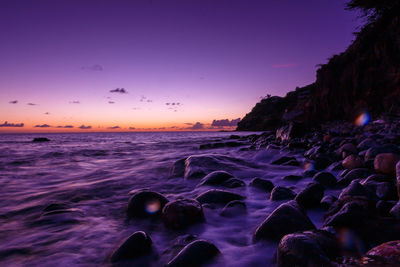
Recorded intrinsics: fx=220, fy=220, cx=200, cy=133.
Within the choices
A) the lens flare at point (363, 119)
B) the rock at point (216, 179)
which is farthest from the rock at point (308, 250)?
the lens flare at point (363, 119)

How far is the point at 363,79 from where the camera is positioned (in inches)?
581

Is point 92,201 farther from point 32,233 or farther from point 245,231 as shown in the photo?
point 245,231

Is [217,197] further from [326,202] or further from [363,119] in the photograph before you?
[363,119]

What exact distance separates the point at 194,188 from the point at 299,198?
1.90 m

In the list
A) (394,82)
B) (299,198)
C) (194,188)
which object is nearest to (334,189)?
(299,198)

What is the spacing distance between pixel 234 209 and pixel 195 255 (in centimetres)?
117

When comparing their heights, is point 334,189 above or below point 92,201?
A: above

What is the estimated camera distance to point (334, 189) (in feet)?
10.2

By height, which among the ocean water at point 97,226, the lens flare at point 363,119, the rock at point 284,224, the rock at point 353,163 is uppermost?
the lens flare at point 363,119

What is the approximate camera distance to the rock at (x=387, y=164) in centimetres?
292

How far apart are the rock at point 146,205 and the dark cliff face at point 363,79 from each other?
40.0ft

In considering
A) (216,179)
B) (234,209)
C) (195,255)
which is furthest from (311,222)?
(216,179)

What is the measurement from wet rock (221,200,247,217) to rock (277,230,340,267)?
1.15 m

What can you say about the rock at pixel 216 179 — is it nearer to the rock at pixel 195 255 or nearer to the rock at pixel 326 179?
the rock at pixel 326 179
